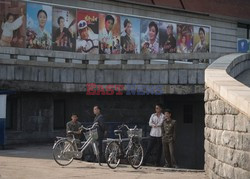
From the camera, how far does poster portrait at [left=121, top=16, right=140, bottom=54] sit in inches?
1092

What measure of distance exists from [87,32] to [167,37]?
6.07 m

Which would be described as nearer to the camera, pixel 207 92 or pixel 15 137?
pixel 207 92

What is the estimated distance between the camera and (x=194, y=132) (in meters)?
23.7

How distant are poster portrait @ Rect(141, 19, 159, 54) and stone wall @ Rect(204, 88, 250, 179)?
1880 cm

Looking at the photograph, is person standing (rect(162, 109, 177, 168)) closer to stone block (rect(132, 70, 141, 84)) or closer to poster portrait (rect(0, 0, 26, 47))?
stone block (rect(132, 70, 141, 84))

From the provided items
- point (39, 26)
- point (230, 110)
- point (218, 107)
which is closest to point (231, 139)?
point (230, 110)

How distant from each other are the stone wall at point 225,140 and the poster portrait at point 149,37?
18800 millimetres

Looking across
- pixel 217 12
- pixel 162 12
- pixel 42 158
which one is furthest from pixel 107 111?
pixel 217 12

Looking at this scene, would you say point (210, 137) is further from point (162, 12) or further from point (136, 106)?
point (162, 12)

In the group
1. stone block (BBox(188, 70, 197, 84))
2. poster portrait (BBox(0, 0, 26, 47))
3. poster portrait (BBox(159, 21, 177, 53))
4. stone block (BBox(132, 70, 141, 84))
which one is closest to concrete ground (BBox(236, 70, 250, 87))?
stone block (BBox(188, 70, 197, 84))

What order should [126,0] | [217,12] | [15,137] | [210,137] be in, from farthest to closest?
[217,12]
[126,0]
[15,137]
[210,137]

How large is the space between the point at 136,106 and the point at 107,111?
4.23 ft

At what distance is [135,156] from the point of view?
509 inches

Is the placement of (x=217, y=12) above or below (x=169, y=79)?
above
